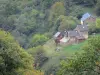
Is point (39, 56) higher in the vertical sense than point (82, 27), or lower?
lower

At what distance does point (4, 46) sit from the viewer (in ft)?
38.2

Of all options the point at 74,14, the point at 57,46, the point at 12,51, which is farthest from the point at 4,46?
the point at 74,14

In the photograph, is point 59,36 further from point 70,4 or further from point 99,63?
point 99,63

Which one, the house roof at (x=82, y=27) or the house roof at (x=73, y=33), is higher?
the house roof at (x=82, y=27)

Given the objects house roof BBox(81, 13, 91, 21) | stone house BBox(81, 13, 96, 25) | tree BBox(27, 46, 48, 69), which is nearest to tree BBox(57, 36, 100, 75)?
tree BBox(27, 46, 48, 69)

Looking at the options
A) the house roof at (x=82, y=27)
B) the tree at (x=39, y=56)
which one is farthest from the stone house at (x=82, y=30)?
the tree at (x=39, y=56)

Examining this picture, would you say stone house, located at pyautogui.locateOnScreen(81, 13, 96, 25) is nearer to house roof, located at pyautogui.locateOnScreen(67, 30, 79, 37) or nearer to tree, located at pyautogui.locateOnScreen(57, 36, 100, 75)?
house roof, located at pyautogui.locateOnScreen(67, 30, 79, 37)

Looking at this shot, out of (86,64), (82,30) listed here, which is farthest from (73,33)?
(86,64)

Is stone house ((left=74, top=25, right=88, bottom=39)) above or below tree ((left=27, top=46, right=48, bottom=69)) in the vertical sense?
above

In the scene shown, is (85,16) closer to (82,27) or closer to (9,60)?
(82,27)

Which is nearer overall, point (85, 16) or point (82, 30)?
point (82, 30)

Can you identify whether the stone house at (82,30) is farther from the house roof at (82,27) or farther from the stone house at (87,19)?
the stone house at (87,19)

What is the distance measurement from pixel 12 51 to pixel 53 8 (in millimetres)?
30067

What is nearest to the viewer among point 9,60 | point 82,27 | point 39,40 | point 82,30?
point 9,60
